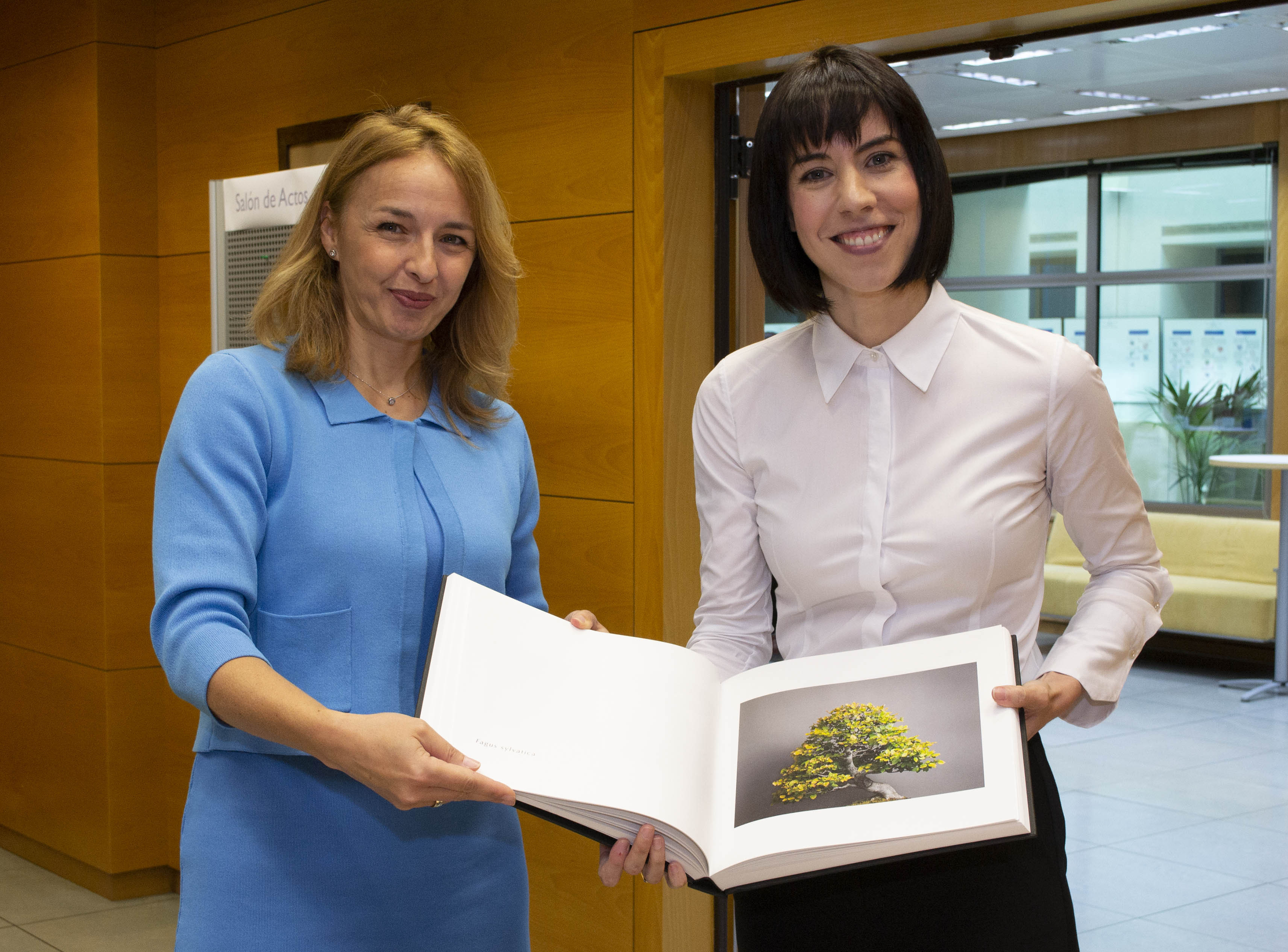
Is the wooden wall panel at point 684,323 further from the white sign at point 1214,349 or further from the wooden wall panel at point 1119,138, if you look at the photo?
the white sign at point 1214,349

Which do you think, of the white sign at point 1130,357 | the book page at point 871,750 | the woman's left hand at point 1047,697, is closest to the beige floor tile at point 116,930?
the book page at point 871,750

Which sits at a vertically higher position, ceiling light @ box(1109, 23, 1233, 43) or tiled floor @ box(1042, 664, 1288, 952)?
ceiling light @ box(1109, 23, 1233, 43)

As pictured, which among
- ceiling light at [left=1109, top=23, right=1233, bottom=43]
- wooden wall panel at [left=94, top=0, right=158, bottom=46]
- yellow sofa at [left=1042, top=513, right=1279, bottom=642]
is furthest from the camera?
yellow sofa at [left=1042, top=513, right=1279, bottom=642]

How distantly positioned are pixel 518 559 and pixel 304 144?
2382mm

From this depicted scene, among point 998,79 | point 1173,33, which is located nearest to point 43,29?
point 1173,33

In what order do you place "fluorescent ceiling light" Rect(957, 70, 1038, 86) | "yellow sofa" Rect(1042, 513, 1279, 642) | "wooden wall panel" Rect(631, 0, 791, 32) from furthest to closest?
"yellow sofa" Rect(1042, 513, 1279, 642) < "fluorescent ceiling light" Rect(957, 70, 1038, 86) < "wooden wall panel" Rect(631, 0, 791, 32)

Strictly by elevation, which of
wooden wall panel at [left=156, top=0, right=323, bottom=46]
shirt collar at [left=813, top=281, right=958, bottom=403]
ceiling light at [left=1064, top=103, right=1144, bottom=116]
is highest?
ceiling light at [left=1064, top=103, right=1144, bottom=116]

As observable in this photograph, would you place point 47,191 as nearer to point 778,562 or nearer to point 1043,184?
point 778,562

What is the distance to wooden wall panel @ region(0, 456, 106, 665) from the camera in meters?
4.45

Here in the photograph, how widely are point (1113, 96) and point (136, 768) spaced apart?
7.86 m

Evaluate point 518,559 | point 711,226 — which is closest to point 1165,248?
point 711,226

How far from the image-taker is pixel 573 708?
1.51 meters

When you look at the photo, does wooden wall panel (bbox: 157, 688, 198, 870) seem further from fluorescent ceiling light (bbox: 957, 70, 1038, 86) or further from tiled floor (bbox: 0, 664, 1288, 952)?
fluorescent ceiling light (bbox: 957, 70, 1038, 86)

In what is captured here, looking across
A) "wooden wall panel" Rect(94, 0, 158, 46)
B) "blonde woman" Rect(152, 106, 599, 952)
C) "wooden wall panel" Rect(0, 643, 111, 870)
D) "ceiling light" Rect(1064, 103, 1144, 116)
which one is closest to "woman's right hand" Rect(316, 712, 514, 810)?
"blonde woman" Rect(152, 106, 599, 952)
